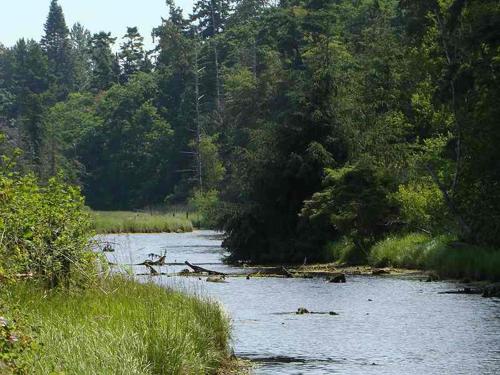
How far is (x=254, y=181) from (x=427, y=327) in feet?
104

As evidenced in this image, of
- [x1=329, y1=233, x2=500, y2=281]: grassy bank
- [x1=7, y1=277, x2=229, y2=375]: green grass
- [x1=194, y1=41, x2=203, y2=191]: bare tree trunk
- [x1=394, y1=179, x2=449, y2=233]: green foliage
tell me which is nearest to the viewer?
[x1=7, y1=277, x2=229, y2=375]: green grass

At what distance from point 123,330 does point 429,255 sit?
98.8 ft

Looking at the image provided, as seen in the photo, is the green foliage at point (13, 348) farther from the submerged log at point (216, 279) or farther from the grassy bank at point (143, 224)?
the grassy bank at point (143, 224)

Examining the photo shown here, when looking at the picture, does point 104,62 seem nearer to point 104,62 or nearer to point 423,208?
point 104,62

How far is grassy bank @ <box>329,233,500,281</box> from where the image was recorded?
39594 mm

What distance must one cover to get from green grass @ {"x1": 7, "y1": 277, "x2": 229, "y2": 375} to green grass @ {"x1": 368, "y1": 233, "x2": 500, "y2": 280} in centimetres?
2036

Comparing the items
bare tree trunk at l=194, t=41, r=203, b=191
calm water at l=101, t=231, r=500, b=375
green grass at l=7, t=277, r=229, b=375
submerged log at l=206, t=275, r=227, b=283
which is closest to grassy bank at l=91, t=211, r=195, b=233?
bare tree trunk at l=194, t=41, r=203, b=191

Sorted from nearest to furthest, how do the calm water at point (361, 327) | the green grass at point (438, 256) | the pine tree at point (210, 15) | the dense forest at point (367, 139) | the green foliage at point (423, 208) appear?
the calm water at point (361, 327)
the green grass at point (438, 256)
the dense forest at point (367, 139)
the green foliage at point (423, 208)
the pine tree at point (210, 15)

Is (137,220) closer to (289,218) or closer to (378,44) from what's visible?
(378,44)

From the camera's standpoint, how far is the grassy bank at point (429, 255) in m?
39.6

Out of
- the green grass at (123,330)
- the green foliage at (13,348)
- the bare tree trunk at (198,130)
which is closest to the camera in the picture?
the green foliage at (13,348)

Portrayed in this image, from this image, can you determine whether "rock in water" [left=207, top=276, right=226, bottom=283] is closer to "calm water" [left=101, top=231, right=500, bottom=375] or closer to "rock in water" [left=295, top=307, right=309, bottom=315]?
"calm water" [left=101, top=231, right=500, bottom=375]

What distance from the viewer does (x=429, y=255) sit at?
44.1 meters

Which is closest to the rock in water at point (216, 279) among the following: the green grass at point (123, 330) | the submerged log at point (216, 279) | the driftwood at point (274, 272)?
the submerged log at point (216, 279)
